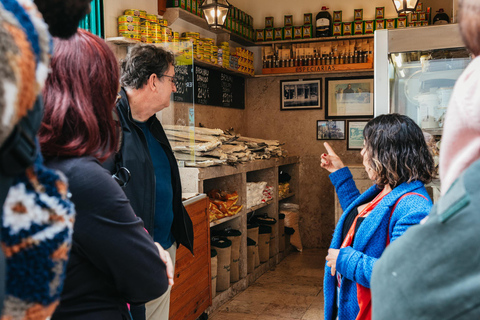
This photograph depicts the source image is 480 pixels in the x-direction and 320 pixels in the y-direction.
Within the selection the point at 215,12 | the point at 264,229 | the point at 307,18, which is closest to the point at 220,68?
the point at 215,12

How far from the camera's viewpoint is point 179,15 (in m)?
4.98

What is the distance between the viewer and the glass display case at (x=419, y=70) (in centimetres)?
269

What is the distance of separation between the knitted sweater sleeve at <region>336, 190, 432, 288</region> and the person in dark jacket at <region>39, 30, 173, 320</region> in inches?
38.7

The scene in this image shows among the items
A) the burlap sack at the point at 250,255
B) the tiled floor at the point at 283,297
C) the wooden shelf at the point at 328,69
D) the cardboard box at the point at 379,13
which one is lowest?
the tiled floor at the point at 283,297

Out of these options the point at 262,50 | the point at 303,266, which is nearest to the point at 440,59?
the point at 303,266

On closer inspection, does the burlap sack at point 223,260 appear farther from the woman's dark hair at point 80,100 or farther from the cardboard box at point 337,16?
the cardboard box at point 337,16

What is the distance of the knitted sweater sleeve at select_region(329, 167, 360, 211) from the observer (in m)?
2.45

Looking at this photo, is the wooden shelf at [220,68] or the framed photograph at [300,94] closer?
the wooden shelf at [220,68]

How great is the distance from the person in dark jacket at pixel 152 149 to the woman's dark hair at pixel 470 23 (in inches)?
71.3

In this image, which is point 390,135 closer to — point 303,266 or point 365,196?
→ point 365,196

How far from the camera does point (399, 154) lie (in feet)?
6.56

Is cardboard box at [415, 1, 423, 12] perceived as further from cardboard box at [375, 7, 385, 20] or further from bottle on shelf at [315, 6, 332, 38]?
bottle on shelf at [315, 6, 332, 38]

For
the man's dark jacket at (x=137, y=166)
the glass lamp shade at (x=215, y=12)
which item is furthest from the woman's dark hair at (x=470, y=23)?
the glass lamp shade at (x=215, y=12)

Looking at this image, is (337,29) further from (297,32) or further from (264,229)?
(264,229)
